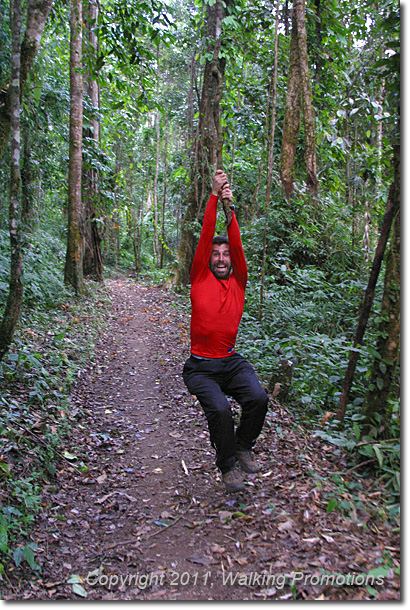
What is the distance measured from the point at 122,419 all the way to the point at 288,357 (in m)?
2.51

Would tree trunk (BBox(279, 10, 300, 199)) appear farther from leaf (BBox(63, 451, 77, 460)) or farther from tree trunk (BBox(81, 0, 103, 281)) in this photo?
leaf (BBox(63, 451, 77, 460))

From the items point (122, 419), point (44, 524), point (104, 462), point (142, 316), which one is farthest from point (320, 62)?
point (44, 524)

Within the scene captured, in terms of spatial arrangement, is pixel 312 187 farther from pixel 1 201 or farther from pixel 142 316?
pixel 1 201

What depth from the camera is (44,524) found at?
12.2ft

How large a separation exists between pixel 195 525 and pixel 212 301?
200 cm

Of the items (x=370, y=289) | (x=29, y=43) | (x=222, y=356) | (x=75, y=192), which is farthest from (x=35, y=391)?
(x=75, y=192)

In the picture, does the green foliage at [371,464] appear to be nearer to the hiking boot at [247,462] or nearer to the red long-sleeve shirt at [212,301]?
the hiking boot at [247,462]

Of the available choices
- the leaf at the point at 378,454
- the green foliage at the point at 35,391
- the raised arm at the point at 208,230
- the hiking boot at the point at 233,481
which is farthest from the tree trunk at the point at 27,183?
the leaf at the point at 378,454

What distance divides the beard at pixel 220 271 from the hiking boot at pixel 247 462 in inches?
65.8

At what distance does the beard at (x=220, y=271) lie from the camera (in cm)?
423

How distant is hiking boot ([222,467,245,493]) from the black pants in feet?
0.18

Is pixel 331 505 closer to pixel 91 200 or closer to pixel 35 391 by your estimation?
pixel 35 391

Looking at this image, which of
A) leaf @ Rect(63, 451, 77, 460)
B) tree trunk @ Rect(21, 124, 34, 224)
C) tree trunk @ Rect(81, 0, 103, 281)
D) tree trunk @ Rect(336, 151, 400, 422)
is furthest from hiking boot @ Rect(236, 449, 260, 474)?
tree trunk @ Rect(81, 0, 103, 281)

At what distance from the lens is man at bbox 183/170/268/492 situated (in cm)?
382
